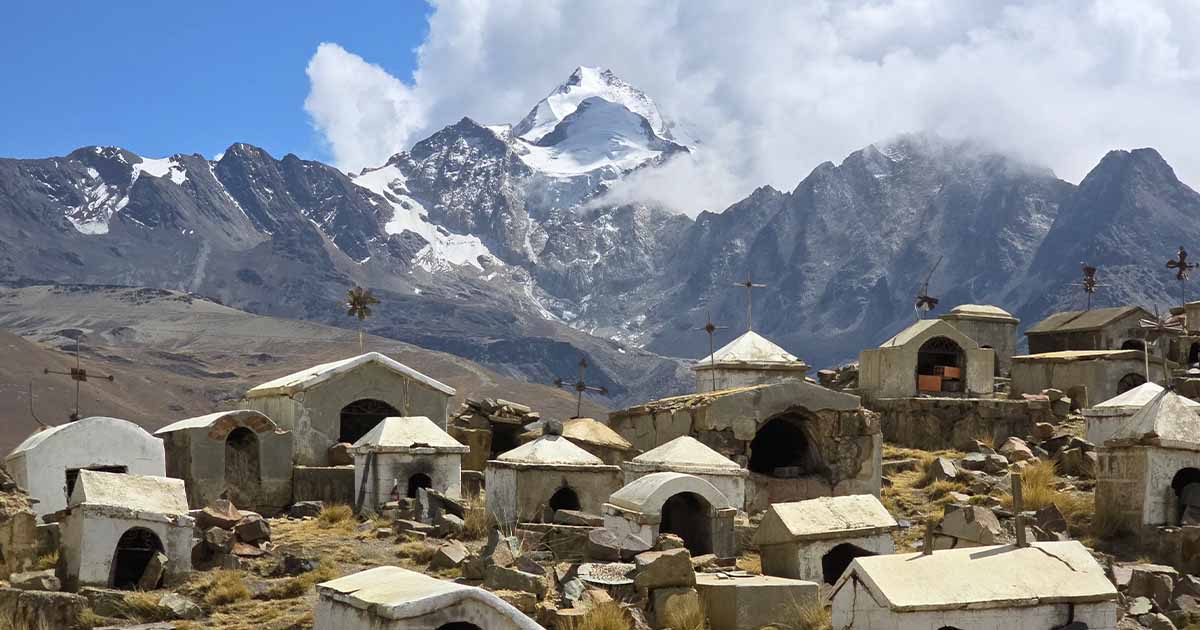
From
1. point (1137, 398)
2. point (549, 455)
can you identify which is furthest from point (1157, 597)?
point (549, 455)

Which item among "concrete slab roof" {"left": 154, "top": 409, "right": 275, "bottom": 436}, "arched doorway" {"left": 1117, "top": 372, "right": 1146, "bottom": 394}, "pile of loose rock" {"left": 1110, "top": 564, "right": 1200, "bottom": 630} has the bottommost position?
"pile of loose rock" {"left": 1110, "top": 564, "right": 1200, "bottom": 630}

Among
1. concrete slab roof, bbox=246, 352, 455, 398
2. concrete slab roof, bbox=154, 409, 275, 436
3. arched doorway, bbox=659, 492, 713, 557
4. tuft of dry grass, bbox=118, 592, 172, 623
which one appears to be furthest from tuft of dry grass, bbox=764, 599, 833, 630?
concrete slab roof, bbox=246, 352, 455, 398

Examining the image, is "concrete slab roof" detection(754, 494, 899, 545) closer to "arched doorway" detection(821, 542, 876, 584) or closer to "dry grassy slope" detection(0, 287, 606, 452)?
"arched doorway" detection(821, 542, 876, 584)

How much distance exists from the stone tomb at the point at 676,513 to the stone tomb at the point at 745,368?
15.0 meters

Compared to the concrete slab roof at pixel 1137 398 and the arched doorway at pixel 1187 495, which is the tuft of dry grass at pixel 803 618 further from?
the concrete slab roof at pixel 1137 398

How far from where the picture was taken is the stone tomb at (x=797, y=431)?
98.6ft

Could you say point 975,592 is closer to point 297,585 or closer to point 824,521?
point 824,521

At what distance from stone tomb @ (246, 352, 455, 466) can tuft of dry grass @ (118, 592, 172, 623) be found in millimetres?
13614

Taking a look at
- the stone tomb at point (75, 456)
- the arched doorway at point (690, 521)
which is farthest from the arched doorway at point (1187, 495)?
the stone tomb at point (75, 456)

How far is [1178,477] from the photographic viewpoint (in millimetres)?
26656

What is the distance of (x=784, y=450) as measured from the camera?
108ft

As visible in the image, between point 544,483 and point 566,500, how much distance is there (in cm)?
66

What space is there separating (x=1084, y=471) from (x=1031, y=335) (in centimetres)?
2489

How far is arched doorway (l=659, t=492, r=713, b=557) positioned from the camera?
24203 millimetres
